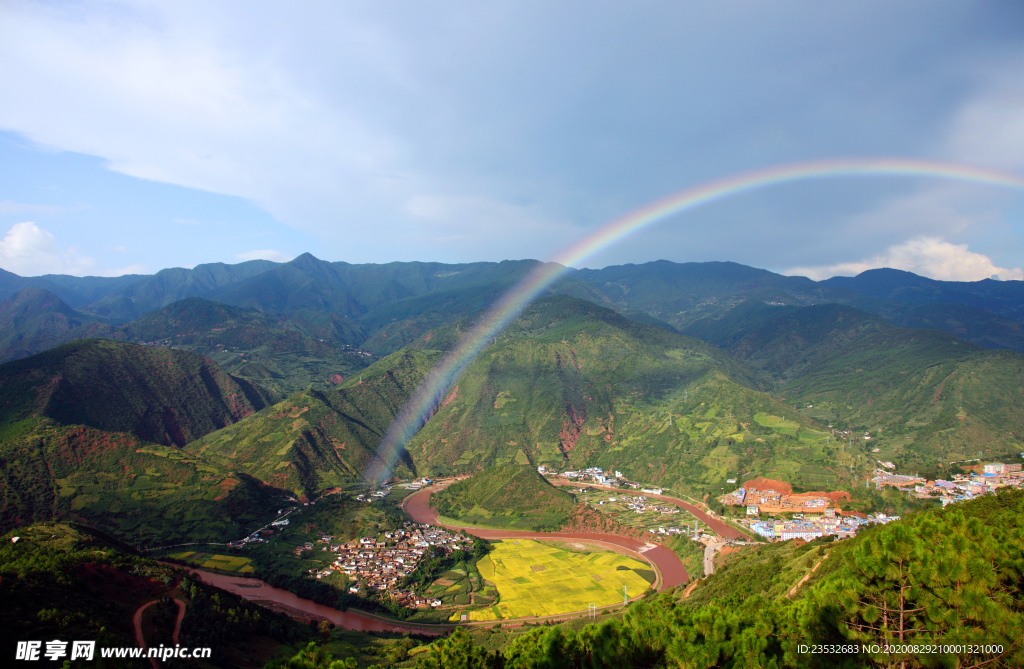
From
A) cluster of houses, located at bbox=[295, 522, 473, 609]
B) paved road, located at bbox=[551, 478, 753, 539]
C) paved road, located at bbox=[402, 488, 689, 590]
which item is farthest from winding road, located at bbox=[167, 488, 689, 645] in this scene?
paved road, located at bbox=[551, 478, 753, 539]

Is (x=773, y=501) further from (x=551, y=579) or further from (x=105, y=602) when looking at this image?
(x=105, y=602)

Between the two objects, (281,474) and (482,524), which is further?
(281,474)

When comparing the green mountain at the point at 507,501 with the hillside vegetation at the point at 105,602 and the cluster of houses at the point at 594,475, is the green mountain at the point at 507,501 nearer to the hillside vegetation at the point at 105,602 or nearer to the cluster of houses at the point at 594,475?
the cluster of houses at the point at 594,475

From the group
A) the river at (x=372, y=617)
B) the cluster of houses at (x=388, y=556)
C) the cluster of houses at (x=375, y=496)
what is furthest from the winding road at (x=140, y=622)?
the cluster of houses at (x=375, y=496)

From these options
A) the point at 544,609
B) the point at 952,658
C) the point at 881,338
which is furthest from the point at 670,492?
the point at 881,338

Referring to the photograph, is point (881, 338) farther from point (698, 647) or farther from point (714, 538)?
point (698, 647)

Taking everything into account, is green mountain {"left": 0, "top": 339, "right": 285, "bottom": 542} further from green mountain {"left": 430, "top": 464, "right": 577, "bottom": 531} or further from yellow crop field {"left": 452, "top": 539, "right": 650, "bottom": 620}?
yellow crop field {"left": 452, "top": 539, "right": 650, "bottom": 620}

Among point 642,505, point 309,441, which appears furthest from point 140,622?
point 309,441
